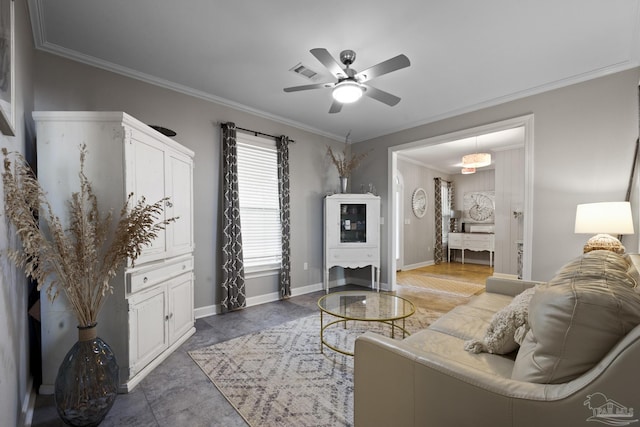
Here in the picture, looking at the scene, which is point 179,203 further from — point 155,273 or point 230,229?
point 230,229

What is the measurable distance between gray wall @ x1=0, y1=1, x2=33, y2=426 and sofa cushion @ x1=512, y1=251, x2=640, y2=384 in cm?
211

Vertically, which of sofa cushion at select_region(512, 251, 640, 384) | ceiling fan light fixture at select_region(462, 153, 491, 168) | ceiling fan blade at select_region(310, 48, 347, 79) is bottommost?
sofa cushion at select_region(512, 251, 640, 384)

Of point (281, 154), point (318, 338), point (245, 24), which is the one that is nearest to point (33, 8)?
point (245, 24)

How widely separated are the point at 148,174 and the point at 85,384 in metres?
1.42

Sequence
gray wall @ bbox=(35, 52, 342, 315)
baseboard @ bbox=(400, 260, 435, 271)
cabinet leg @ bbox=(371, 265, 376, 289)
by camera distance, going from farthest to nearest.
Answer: baseboard @ bbox=(400, 260, 435, 271)
cabinet leg @ bbox=(371, 265, 376, 289)
gray wall @ bbox=(35, 52, 342, 315)

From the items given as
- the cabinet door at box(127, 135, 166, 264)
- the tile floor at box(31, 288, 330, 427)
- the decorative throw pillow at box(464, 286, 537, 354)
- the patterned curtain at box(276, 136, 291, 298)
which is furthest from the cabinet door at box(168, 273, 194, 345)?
the decorative throw pillow at box(464, 286, 537, 354)

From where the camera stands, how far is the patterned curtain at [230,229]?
11.3 ft

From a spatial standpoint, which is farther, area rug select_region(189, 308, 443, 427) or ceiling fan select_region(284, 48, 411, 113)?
ceiling fan select_region(284, 48, 411, 113)

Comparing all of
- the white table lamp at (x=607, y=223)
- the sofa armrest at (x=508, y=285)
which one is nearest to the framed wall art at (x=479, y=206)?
the white table lamp at (x=607, y=223)

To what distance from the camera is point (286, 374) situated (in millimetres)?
2102

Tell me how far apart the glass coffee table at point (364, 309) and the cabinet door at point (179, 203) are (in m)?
1.43

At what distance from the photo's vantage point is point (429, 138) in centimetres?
411

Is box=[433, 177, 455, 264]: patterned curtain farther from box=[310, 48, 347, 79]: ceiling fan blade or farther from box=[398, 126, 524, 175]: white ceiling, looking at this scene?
box=[310, 48, 347, 79]: ceiling fan blade

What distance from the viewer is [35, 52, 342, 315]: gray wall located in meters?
2.54
